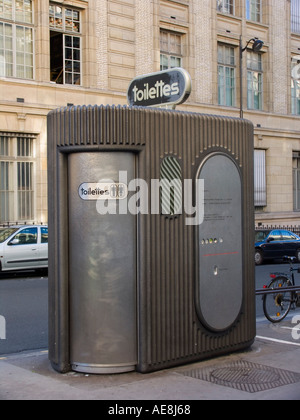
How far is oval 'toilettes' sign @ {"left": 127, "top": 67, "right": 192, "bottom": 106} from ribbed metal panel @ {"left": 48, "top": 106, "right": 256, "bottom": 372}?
876 millimetres

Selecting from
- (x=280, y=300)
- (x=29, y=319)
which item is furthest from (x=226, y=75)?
(x=29, y=319)

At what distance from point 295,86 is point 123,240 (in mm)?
30565

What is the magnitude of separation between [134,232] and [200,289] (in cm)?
113

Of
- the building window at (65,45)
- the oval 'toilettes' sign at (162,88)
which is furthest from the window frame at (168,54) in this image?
the oval 'toilettes' sign at (162,88)

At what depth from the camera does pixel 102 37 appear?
2628 centimetres

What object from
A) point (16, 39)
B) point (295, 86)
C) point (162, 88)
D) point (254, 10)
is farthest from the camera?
point (295, 86)

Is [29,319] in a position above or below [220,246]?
below

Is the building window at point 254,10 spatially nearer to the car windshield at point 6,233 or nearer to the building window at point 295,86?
the building window at point 295,86

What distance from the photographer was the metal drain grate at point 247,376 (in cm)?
679

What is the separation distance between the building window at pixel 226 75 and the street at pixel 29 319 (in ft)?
53.8

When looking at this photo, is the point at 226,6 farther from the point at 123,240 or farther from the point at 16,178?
the point at 123,240

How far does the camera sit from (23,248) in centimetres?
1908
